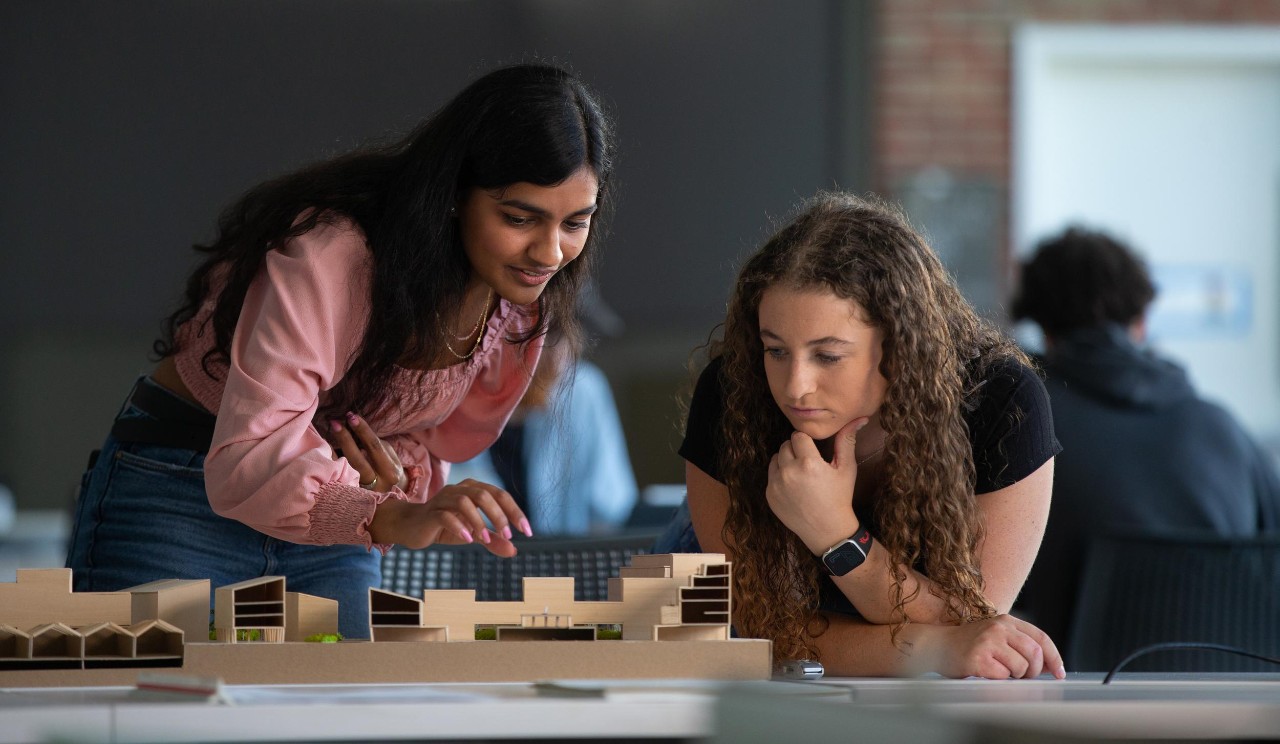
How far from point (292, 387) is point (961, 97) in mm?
4039

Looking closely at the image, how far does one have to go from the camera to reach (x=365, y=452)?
5.86 ft

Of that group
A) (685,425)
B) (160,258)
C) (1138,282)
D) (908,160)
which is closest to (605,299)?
(908,160)

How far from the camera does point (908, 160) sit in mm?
5137

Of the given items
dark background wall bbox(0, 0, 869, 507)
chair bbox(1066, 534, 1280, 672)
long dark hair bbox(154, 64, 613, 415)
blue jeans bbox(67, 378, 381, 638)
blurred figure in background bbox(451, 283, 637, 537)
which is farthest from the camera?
dark background wall bbox(0, 0, 869, 507)

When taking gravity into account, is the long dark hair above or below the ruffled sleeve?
above

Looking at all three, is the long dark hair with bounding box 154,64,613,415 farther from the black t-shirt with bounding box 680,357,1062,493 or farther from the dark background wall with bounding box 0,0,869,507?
the dark background wall with bounding box 0,0,869,507

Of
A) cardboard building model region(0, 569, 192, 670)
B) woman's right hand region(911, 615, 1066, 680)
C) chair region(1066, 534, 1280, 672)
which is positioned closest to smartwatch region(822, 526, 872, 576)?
woman's right hand region(911, 615, 1066, 680)

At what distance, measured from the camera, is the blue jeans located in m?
1.79

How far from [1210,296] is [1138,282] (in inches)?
99.6

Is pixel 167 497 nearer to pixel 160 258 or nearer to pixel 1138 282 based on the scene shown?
pixel 1138 282

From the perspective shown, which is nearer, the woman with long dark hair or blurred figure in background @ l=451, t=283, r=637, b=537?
the woman with long dark hair

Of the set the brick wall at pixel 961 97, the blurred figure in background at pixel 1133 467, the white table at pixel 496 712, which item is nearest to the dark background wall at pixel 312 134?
the brick wall at pixel 961 97

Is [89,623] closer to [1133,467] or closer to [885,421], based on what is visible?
[885,421]

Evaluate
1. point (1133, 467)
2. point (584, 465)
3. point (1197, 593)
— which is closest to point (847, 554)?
point (1197, 593)
